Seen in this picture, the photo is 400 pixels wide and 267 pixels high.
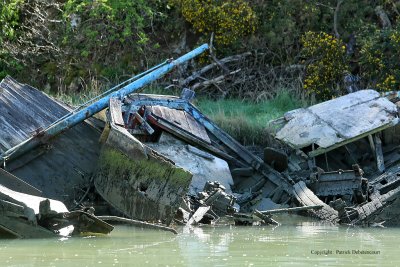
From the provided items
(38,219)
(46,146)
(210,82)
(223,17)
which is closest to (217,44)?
(223,17)

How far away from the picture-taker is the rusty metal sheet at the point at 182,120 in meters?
18.1

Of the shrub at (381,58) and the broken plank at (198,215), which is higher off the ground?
the shrub at (381,58)

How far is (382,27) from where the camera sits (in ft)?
82.2

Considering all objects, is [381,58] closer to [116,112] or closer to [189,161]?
[189,161]

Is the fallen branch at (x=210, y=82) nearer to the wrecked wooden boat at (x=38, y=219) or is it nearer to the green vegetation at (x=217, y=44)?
the green vegetation at (x=217, y=44)

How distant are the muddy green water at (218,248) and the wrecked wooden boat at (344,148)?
7.30ft

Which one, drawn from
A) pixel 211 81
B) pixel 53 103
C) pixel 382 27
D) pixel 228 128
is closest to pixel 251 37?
pixel 211 81

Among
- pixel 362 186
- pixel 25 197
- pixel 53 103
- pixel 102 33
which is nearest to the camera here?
pixel 25 197

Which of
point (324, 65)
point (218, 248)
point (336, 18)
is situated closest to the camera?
point (218, 248)

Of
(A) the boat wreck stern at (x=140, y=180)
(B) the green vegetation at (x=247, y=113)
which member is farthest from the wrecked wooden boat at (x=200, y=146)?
(B) the green vegetation at (x=247, y=113)

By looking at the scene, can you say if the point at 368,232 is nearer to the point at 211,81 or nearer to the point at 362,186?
the point at 362,186

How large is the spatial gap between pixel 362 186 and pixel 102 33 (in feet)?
35.2

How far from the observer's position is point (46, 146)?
55.1ft

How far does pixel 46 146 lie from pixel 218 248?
16.5 feet
